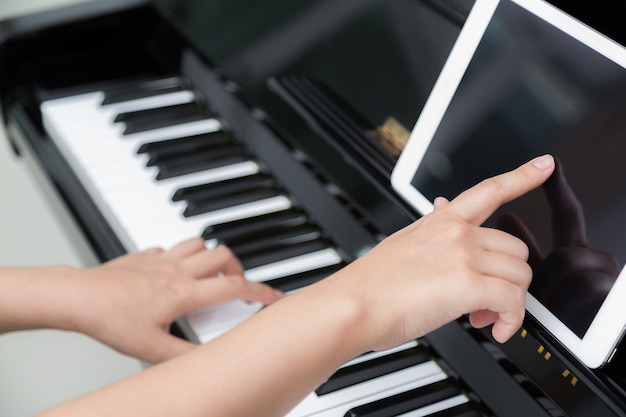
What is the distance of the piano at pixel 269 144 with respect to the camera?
1.04 metres

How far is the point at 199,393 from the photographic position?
796 millimetres

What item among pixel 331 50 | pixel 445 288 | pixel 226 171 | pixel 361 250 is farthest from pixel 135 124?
pixel 445 288

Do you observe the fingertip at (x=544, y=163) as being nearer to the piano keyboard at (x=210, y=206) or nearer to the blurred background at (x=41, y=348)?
the piano keyboard at (x=210, y=206)

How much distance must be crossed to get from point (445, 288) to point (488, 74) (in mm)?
297

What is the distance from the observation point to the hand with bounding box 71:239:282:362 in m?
1.14

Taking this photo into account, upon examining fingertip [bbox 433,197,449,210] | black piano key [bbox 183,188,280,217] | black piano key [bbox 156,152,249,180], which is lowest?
fingertip [bbox 433,197,449,210]

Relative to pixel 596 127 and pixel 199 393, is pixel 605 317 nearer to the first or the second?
pixel 596 127

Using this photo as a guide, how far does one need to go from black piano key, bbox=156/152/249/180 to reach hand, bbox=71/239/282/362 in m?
0.23

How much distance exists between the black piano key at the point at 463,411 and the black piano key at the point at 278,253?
0.34 m

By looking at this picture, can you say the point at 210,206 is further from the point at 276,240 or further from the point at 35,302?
the point at 35,302

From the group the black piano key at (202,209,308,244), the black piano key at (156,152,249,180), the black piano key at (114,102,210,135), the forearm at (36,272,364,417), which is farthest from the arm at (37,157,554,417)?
the black piano key at (114,102,210,135)

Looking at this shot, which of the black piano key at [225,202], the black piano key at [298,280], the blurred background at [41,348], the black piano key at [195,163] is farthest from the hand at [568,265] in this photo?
the blurred background at [41,348]

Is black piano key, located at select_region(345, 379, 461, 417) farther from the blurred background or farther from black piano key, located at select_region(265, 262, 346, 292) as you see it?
the blurred background

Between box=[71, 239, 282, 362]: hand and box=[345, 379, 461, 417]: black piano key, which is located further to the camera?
box=[71, 239, 282, 362]: hand
